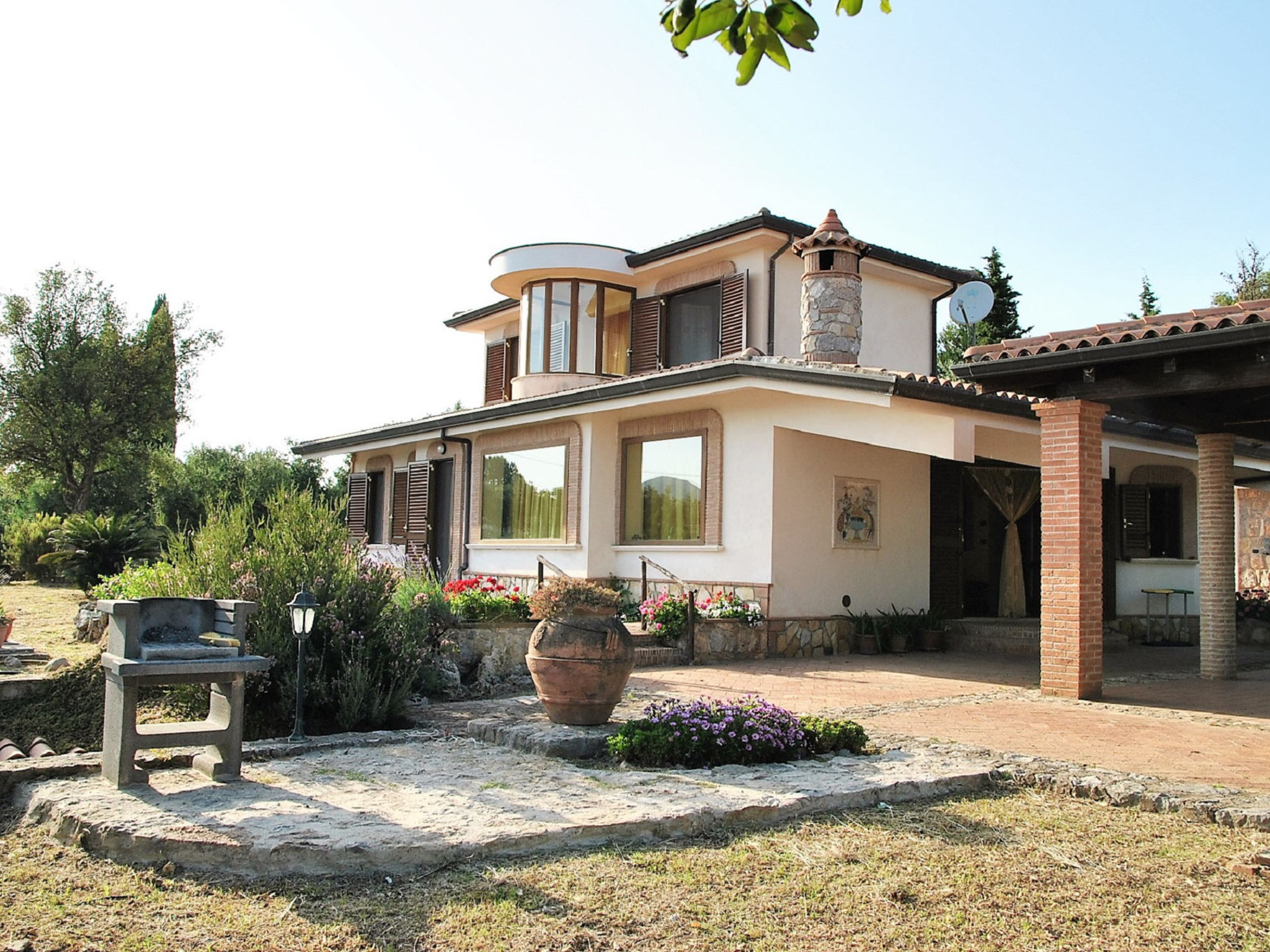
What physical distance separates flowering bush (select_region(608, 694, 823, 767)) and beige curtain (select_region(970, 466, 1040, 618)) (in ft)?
30.1

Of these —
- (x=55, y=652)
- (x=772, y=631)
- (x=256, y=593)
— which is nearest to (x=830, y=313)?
Answer: (x=772, y=631)

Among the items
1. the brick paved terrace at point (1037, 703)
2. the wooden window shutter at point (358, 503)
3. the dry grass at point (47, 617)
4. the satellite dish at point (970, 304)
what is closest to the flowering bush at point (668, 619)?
the brick paved terrace at point (1037, 703)

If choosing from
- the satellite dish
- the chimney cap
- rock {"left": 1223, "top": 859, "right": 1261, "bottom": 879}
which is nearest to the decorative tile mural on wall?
the satellite dish

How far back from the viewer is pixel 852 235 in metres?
13.7

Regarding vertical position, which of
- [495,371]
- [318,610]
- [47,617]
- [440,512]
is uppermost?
[495,371]

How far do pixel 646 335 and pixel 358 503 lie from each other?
7849 millimetres

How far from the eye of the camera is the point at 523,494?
16.0m

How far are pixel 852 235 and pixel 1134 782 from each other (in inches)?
373

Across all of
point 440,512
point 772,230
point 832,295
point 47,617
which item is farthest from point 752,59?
point 440,512

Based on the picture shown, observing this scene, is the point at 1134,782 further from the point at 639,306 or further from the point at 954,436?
the point at 639,306

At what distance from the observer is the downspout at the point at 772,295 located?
14.8 metres

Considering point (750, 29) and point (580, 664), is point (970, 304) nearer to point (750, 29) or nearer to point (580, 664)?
point (580, 664)

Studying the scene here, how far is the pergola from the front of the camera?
7457 millimetres

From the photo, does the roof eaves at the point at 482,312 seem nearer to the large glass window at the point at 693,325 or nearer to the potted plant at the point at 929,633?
the large glass window at the point at 693,325
